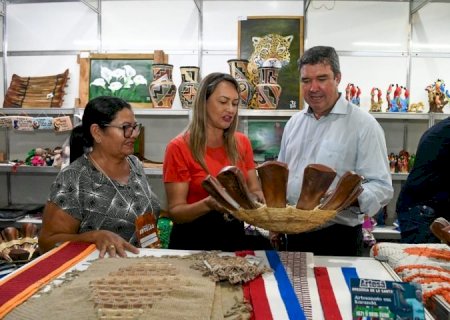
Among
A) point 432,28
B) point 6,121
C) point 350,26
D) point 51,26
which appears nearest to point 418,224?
point 350,26

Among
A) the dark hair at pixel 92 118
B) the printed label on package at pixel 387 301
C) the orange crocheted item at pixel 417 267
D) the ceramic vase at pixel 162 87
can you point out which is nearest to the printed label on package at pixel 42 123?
the ceramic vase at pixel 162 87

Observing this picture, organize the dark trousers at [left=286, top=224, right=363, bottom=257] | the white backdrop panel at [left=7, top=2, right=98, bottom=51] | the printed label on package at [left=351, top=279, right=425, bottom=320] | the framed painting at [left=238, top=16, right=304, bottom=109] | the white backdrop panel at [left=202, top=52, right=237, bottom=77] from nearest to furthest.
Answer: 1. the printed label on package at [left=351, top=279, right=425, bottom=320]
2. the dark trousers at [left=286, top=224, right=363, bottom=257]
3. the framed painting at [left=238, top=16, right=304, bottom=109]
4. the white backdrop panel at [left=202, top=52, right=237, bottom=77]
5. the white backdrop panel at [left=7, top=2, right=98, bottom=51]

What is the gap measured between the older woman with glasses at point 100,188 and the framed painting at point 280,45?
1.81 m

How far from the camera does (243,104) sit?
299 cm

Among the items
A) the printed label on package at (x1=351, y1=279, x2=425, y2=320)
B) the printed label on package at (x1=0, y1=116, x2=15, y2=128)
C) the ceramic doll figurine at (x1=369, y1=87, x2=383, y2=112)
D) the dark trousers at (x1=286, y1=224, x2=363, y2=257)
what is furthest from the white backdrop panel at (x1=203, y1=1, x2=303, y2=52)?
the printed label on package at (x1=351, y1=279, x2=425, y2=320)

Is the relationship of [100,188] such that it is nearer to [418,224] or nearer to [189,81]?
[418,224]

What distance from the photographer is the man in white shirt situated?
1.62m

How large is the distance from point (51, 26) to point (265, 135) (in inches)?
82.8

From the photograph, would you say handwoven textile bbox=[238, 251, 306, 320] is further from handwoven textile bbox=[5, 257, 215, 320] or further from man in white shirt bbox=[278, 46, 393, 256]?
man in white shirt bbox=[278, 46, 393, 256]

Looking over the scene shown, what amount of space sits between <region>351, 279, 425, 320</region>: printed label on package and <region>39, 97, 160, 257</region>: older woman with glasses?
71 centimetres

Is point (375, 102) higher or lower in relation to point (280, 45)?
lower

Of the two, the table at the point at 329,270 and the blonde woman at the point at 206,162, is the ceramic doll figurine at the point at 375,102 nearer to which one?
the blonde woman at the point at 206,162

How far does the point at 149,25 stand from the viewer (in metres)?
3.53

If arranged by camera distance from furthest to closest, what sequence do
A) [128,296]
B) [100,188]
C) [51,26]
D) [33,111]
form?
[51,26] → [33,111] → [100,188] → [128,296]
